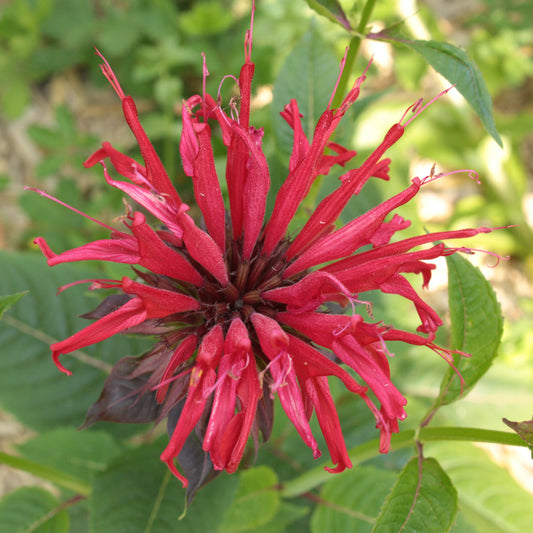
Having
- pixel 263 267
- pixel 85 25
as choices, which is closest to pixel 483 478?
pixel 263 267

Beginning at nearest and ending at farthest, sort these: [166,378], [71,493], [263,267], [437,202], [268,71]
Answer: [166,378], [263,267], [71,493], [268,71], [437,202]

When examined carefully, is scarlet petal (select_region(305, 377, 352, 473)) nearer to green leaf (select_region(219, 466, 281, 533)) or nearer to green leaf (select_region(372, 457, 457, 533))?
green leaf (select_region(372, 457, 457, 533))

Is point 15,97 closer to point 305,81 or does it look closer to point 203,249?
point 305,81

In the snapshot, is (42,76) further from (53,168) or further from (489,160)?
(489,160)

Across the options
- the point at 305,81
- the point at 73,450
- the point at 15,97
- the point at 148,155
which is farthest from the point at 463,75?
the point at 15,97

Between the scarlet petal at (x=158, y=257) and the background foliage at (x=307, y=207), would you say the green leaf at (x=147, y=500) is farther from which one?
the scarlet petal at (x=158, y=257)
